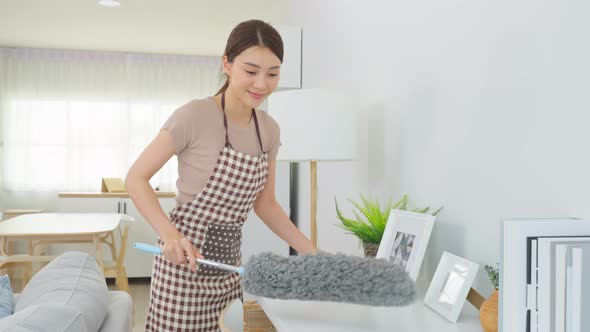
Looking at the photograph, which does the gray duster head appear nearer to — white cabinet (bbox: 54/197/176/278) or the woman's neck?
the woman's neck

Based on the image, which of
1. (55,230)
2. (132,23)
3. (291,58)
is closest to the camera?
(291,58)

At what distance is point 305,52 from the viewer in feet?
11.9

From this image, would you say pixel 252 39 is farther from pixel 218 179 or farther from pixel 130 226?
pixel 130 226

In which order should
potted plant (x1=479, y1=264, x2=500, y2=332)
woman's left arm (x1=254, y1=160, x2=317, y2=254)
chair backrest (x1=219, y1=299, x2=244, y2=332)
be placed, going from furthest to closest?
1. woman's left arm (x1=254, y1=160, x2=317, y2=254)
2. chair backrest (x1=219, y1=299, x2=244, y2=332)
3. potted plant (x1=479, y1=264, x2=500, y2=332)

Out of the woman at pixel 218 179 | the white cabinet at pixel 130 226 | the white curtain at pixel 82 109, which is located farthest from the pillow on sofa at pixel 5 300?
the white curtain at pixel 82 109

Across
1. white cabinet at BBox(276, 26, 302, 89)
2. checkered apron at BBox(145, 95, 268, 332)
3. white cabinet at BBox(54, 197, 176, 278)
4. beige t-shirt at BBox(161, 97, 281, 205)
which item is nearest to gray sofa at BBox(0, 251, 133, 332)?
checkered apron at BBox(145, 95, 268, 332)

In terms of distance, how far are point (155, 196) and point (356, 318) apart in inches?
24.4

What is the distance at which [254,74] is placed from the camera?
5.15 feet

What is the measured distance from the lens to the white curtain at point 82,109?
6.90 meters

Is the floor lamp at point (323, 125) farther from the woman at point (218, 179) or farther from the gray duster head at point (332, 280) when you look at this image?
the gray duster head at point (332, 280)

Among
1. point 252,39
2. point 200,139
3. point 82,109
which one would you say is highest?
point 82,109

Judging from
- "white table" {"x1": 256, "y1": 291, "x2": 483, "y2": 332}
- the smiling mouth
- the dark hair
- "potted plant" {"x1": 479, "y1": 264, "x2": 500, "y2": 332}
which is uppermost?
the dark hair

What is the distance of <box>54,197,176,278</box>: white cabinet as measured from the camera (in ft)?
20.3

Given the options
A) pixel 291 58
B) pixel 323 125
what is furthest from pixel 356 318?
pixel 291 58
